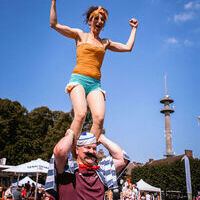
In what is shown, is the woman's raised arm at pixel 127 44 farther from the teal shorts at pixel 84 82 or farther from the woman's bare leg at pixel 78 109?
the woman's bare leg at pixel 78 109

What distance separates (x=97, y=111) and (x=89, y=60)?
0.79 metres

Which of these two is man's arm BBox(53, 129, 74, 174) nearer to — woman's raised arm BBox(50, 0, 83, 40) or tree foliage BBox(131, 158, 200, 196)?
woman's raised arm BBox(50, 0, 83, 40)

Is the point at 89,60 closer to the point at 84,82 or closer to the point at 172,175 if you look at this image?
the point at 84,82

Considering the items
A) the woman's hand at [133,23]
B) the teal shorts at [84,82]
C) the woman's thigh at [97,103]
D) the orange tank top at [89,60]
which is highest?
the woman's hand at [133,23]

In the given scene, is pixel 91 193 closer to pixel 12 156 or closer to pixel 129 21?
pixel 129 21

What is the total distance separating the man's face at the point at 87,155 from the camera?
7.71ft

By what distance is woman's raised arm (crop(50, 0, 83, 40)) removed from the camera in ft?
10.9

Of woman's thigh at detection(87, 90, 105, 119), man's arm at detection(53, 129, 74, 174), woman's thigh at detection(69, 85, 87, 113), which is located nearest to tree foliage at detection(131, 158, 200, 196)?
woman's thigh at detection(87, 90, 105, 119)

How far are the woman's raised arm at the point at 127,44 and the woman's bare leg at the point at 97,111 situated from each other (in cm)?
104

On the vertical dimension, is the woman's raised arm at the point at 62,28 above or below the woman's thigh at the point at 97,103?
above

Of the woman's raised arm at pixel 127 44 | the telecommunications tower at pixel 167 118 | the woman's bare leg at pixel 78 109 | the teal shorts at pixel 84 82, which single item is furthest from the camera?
the telecommunications tower at pixel 167 118

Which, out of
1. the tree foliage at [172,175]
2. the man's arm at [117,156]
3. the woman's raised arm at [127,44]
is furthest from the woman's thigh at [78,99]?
the tree foliage at [172,175]

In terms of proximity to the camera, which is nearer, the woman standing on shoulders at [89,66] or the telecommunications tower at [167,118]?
the woman standing on shoulders at [89,66]

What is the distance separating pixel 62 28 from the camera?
343 centimetres
